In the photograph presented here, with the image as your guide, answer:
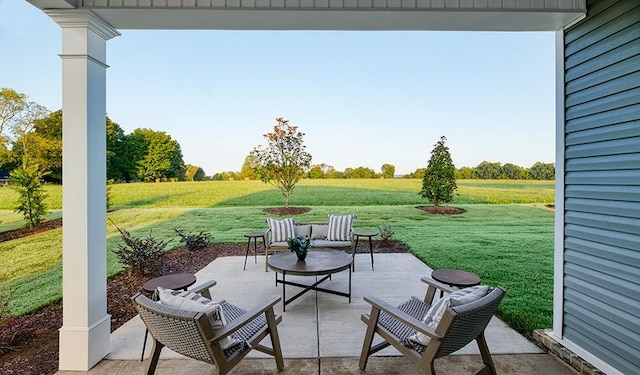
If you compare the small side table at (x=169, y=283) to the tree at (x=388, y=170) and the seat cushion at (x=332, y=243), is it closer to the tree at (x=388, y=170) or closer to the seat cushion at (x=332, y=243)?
the seat cushion at (x=332, y=243)

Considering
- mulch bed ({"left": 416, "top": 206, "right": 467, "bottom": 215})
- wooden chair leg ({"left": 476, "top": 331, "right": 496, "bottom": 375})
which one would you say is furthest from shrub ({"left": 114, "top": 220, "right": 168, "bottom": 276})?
mulch bed ({"left": 416, "top": 206, "right": 467, "bottom": 215})

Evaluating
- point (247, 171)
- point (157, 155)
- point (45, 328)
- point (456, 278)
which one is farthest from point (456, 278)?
point (157, 155)

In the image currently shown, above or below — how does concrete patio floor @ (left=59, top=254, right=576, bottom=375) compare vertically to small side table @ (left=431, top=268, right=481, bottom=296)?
below

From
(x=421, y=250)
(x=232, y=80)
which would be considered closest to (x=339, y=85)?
(x=232, y=80)

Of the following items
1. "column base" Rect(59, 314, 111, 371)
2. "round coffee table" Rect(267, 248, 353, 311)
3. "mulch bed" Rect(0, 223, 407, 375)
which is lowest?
"mulch bed" Rect(0, 223, 407, 375)

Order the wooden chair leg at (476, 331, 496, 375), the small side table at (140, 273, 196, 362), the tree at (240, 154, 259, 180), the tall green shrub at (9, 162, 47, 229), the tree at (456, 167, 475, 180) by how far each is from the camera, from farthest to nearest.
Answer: the tree at (456, 167, 475, 180) < the tree at (240, 154, 259, 180) < the tall green shrub at (9, 162, 47, 229) < the small side table at (140, 273, 196, 362) < the wooden chair leg at (476, 331, 496, 375)

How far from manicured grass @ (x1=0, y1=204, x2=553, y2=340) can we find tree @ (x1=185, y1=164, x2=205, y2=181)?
4.60 feet

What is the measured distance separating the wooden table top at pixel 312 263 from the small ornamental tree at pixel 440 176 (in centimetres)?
686

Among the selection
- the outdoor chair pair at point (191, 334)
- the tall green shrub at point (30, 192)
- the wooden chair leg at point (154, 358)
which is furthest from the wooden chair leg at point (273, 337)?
the tall green shrub at point (30, 192)

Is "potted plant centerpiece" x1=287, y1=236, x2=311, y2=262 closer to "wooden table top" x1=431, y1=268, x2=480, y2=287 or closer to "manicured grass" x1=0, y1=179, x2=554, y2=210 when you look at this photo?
"wooden table top" x1=431, y1=268, x2=480, y2=287

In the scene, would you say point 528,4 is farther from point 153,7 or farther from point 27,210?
point 27,210

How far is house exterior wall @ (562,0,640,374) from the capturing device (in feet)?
6.86

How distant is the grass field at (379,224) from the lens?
496cm

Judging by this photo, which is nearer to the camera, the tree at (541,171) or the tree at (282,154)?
the tree at (282,154)
